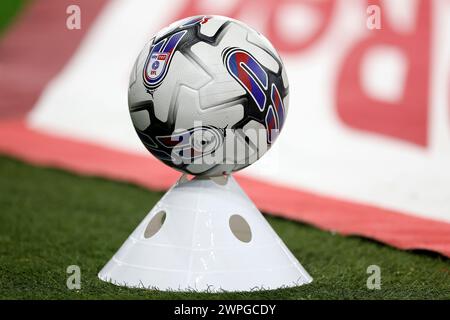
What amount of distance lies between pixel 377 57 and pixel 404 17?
1.77 feet

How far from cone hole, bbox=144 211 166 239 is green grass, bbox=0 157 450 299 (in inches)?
11.7

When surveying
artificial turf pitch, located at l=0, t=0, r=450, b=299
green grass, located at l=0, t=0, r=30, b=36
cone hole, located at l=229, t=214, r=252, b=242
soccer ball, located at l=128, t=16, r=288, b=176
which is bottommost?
artificial turf pitch, located at l=0, t=0, r=450, b=299

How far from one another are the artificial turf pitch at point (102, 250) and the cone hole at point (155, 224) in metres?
0.30

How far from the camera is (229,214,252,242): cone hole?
387cm

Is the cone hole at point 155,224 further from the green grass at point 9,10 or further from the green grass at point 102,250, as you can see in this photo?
the green grass at point 9,10

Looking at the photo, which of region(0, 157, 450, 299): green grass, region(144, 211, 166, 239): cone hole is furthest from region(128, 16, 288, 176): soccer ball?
region(0, 157, 450, 299): green grass

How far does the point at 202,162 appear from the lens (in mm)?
3764

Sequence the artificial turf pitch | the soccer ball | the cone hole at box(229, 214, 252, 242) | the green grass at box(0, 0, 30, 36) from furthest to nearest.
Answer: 1. the green grass at box(0, 0, 30, 36)
2. the cone hole at box(229, 214, 252, 242)
3. the artificial turf pitch
4. the soccer ball

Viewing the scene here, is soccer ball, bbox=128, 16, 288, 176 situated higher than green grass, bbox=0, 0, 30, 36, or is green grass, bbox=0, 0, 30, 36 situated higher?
green grass, bbox=0, 0, 30, 36

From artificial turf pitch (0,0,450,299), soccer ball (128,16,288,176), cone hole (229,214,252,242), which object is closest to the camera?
soccer ball (128,16,288,176)

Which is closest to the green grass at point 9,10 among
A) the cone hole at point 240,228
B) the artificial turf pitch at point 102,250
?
the artificial turf pitch at point 102,250

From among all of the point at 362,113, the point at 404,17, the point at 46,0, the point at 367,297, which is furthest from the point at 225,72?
the point at 46,0

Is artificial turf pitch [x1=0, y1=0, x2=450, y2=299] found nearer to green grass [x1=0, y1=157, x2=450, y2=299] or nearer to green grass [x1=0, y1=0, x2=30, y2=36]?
green grass [x1=0, y1=157, x2=450, y2=299]

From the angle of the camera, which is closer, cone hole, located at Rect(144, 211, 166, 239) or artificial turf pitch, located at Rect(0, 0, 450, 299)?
artificial turf pitch, located at Rect(0, 0, 450, 299)
